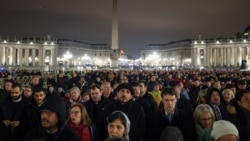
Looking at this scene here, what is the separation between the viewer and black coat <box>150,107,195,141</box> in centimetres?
542

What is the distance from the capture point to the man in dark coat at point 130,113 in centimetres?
603

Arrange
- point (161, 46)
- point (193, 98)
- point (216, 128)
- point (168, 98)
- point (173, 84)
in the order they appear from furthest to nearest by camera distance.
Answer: point (161, 46) → point (193, 98) → point (173, 84) → point (168, 98) → point (216, 128)

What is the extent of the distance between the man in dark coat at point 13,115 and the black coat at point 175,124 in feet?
8.72

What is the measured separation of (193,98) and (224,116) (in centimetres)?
580

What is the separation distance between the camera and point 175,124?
5.50m

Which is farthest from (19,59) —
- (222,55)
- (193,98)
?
(193,98)

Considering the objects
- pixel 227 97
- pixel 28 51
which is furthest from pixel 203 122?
pixel 28 51

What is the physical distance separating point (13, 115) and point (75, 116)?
199cm

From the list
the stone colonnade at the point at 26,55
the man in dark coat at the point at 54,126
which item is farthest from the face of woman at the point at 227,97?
the stone colonnade at the point at 26,55

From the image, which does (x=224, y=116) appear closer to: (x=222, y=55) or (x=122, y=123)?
(x=122, y=123)

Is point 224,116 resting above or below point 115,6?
below

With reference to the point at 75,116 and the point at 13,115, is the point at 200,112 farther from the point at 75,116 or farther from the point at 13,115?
the point at 13,115

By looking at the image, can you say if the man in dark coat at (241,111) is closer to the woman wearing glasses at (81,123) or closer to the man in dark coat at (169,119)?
the man in dark coat at (169,119)

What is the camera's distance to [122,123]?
403 centimetres
